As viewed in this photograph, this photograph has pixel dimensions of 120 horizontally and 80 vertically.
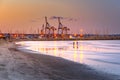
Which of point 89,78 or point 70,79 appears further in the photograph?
point 89,78

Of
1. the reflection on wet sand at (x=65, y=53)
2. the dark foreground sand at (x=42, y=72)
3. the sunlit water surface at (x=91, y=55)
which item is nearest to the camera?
the dark foreground sand at (x=42, y=72)

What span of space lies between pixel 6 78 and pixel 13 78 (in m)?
0.39

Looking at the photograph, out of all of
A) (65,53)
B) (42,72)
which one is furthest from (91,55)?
(42,72)

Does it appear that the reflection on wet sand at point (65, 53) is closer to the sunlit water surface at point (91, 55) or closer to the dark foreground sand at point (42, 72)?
the sunlit water surface at point (91, 55)

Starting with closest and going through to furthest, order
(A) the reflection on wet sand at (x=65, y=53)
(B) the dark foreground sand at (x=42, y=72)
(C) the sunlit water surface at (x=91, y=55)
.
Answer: (B) the dark foreground sand at (x=42, y=72) → (C) the sunlit water surface at (x=91, y=55) → (A) the reflection on wet sand at (x=65, y=53)

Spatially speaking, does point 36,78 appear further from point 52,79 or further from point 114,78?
point 114,78

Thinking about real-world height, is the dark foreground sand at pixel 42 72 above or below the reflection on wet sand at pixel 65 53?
above

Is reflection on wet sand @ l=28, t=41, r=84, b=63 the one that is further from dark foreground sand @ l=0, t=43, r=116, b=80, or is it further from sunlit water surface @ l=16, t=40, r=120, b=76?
dark foreground sand @ l=0, t=43, r=116, b=80

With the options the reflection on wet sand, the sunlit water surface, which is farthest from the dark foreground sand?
the reflection on wet sand

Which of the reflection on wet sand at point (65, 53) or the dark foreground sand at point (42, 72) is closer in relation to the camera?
the dark foreground sand at point (42, 72)

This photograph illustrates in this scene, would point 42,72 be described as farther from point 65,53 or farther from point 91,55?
point 65,53

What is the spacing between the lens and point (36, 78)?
15.1 meters

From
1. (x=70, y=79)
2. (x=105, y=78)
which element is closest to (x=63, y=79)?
(x=70, y=79)

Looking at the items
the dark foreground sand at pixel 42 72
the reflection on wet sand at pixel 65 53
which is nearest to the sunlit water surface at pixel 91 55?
the reflection on wet sand at pixel 65 53
